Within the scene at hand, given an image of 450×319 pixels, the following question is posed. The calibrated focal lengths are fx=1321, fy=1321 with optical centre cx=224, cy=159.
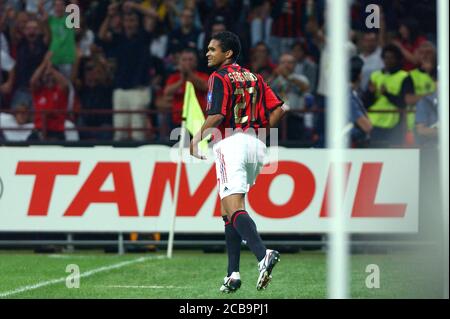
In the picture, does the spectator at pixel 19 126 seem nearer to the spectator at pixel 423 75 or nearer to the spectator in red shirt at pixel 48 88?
the spectator in red shirt at pixel 48 88

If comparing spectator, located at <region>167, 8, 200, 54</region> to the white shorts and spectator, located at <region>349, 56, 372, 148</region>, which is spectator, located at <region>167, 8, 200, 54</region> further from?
the white shorts

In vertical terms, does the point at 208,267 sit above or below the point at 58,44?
below

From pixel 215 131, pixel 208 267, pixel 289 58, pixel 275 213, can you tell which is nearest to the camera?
pixel 215 131

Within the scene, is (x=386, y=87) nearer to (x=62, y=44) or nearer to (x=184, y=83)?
(x=184, y=83)

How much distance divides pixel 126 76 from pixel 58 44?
4.47 ft

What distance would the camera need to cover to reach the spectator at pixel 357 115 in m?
17.3

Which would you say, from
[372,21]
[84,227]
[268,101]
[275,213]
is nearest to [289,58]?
[372,21]

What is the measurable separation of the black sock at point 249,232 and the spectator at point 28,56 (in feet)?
28.4

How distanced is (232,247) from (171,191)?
17.1ft

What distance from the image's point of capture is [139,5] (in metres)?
20.0

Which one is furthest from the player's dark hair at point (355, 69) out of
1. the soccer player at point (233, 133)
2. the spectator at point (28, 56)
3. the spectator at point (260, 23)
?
the soccer player at point (233, 133)

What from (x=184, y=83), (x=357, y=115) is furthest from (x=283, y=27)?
(x=357, y=115)

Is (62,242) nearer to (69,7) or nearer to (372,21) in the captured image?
(69,7)

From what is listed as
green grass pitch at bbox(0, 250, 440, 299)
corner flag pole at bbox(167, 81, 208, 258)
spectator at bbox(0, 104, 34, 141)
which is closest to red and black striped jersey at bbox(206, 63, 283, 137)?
green grass pitch at bbox(0, 250, 440, 299)
